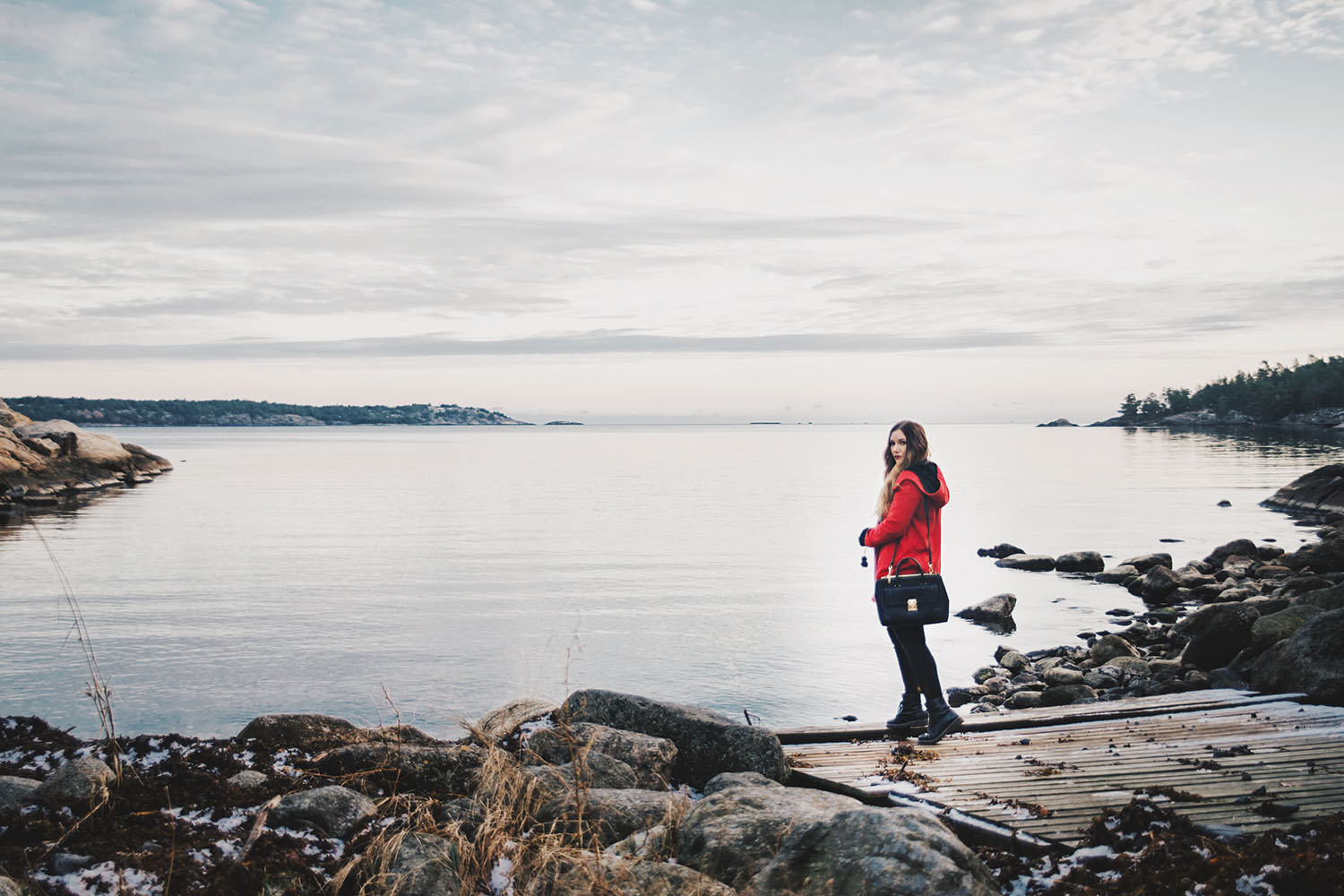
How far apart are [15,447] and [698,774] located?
49.3 meters

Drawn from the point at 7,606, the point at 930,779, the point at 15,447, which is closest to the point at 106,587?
the point at 7,606

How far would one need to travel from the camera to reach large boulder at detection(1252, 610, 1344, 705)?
29.2 ft

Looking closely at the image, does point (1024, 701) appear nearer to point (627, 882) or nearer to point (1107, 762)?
point (1107, 762)

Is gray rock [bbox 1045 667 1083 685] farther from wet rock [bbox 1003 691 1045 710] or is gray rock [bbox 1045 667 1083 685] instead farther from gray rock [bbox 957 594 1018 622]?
gray rock [bbox 957 594 1018 622]

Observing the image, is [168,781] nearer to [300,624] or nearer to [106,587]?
[300,624]

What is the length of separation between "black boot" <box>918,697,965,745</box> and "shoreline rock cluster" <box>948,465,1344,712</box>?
3.63 m

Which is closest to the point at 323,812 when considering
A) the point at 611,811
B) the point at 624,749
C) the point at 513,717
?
the point at 611,811

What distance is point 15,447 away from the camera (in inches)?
1786

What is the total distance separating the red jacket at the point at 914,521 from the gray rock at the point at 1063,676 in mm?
5967

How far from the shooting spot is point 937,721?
8.55 meters

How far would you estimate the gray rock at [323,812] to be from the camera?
22.3 feet

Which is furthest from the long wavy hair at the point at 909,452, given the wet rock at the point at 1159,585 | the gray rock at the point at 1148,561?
the gray rock at the point at 1148,561

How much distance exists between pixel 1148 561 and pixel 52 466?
168ft

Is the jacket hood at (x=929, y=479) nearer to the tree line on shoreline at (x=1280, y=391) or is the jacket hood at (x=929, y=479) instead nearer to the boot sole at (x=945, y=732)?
the boot sole at (x=945, y=732)
